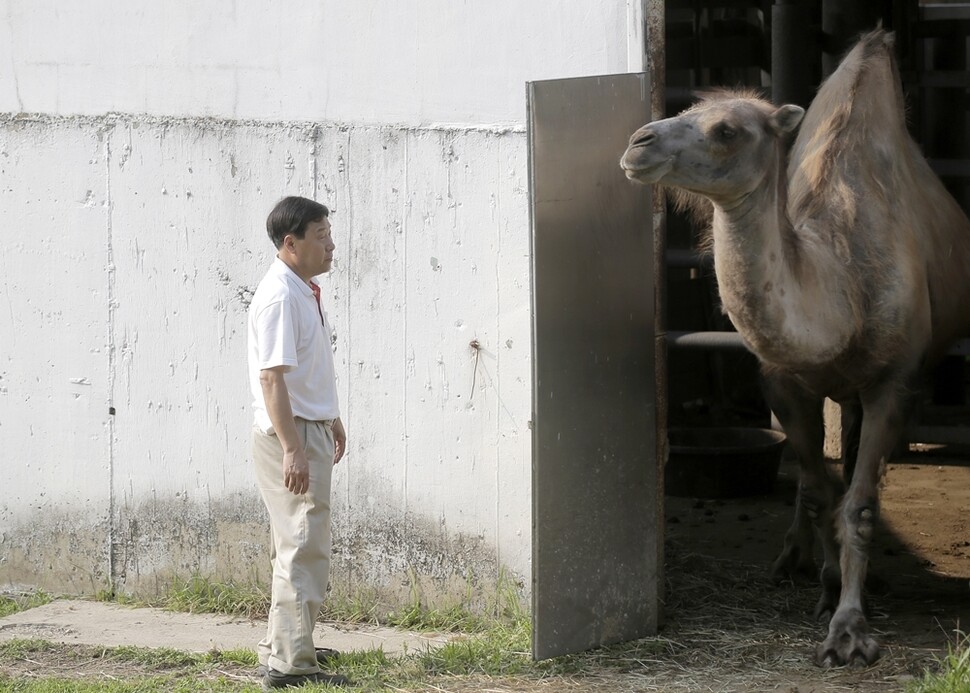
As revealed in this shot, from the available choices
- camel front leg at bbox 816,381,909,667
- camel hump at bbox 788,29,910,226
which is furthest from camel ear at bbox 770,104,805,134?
camel front leg at bbox 816,381,909,667

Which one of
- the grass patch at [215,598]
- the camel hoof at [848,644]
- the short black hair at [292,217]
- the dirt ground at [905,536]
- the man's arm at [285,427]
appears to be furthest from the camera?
the grass patch at [215,598]

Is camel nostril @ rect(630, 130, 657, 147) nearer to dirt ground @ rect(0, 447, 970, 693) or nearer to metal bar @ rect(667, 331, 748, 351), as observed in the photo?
dirt ground @ rect(0, 447, 970, 693)

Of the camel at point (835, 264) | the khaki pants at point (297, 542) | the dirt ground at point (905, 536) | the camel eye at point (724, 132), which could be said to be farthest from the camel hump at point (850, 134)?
the khaki pants at point (297, 542)

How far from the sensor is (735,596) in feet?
19.3

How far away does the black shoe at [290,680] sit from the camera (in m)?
4.77

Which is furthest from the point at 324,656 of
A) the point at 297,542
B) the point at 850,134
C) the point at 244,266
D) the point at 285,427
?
the point at 850,134

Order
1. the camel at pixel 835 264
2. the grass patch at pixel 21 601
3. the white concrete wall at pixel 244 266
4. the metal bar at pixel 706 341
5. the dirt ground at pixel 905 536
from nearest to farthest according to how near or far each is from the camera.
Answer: the camel at pixel 835 264
the white concrete wall at pixel 244 266
the dirt ground at pixel 905 536
the grass patch at pixel 21 601
the metal bar at pixel 706 341

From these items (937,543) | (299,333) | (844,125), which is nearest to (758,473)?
(937,543)

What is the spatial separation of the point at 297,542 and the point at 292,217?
1122 millimetres

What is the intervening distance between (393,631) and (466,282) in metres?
1.46

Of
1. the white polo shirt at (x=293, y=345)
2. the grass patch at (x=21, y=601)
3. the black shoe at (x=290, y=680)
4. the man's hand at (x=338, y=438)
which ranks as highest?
the white polo shirt at (x=293, y=345)

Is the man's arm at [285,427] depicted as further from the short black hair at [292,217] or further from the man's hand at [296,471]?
the short black hair at [292,217]

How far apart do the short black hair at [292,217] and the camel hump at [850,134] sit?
2.03 meters

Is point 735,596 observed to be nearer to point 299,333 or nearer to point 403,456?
point 403,456
